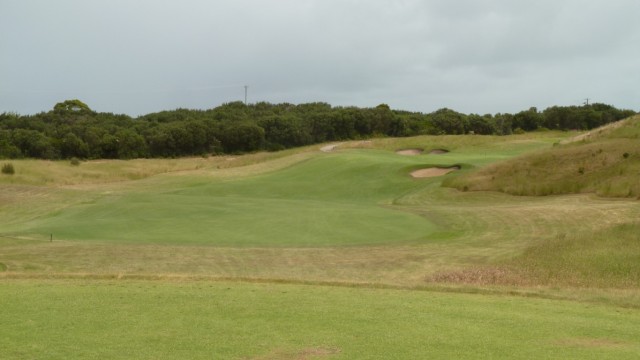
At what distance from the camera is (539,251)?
68.7ft

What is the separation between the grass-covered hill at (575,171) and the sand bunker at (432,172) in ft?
17.2

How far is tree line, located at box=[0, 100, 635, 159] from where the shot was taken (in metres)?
85.2

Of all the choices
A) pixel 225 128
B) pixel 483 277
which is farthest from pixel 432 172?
pixel 225 128

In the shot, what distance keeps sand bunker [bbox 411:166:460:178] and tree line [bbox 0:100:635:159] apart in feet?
170

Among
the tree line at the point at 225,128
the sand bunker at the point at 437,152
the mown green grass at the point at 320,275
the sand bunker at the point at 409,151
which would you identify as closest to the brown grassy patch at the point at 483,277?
the mown green grass at the point at 320,275

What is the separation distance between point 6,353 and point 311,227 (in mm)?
19635

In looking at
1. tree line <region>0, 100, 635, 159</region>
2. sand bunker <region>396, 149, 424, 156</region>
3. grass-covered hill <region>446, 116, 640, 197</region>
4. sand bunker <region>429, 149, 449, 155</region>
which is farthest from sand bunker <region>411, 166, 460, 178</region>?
tree line <region>0, 100, 635, 159</region>

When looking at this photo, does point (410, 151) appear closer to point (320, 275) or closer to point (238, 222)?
point (238, 222)

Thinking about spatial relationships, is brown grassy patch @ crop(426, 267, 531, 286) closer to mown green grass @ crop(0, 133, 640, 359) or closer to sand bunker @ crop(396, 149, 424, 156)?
mown green grass @ crop(0, 133, 640, 359)

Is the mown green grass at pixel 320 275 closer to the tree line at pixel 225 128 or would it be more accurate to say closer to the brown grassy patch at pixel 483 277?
the brown grassy patch at pixel 483 277

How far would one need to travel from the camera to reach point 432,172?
48.4 meters

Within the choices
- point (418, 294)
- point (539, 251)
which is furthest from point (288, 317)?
point (539, 251)

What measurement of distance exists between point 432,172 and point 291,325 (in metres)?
40.1

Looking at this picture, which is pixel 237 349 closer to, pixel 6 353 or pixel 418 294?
pixel 6 353
